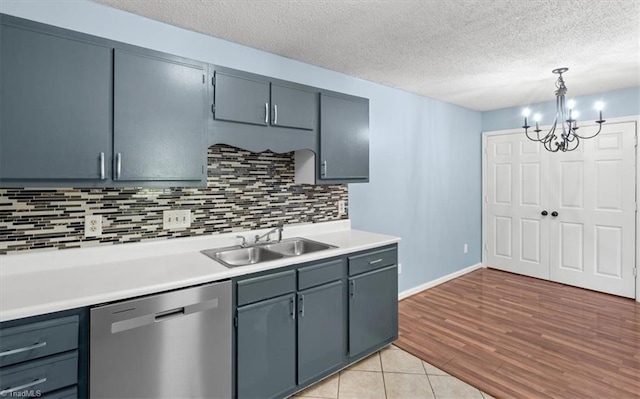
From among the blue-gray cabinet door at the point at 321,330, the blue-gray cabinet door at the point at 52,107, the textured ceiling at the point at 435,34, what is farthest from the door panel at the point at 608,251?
the blue-gray cabinet door at the point at 52,107

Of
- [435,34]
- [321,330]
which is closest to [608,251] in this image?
[435,34]

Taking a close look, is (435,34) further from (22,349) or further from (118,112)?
(22,349)

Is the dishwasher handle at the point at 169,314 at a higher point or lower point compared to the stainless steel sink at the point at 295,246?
lower

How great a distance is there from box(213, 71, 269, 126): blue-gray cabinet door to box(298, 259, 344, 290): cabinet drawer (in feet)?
3.46

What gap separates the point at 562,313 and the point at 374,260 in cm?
239

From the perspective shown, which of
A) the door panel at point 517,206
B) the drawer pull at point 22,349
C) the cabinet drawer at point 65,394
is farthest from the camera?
the door panel at point 517,206

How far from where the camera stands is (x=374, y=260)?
264 cm

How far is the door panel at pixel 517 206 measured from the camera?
4.62m

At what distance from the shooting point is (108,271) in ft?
6.01

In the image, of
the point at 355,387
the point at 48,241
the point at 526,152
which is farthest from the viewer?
the point at 526,152

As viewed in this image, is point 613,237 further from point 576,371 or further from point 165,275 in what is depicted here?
point 165,275

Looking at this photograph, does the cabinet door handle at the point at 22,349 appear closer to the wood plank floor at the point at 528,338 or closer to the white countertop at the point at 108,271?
the white countertop at the point at 108,271

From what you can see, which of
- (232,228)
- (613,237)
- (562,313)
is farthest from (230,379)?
(613,237)

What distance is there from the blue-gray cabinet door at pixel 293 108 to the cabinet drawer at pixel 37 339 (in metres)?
1.64
